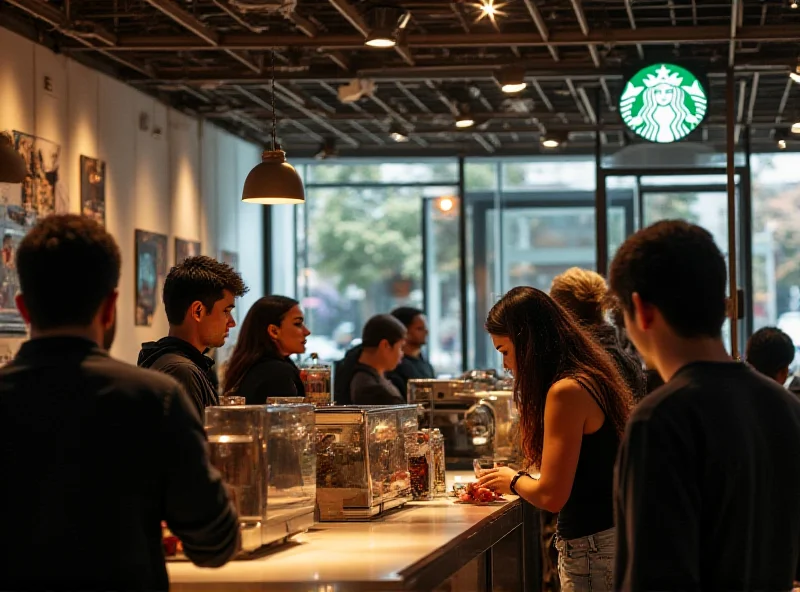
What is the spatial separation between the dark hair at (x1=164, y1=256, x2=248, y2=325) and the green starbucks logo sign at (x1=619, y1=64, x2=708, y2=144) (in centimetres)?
567

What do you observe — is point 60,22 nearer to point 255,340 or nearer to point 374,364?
point 374,364

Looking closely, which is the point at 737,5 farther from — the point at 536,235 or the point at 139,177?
the point at 536,235

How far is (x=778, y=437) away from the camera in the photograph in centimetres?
206

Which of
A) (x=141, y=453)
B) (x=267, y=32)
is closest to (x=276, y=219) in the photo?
(x=267, y=32)

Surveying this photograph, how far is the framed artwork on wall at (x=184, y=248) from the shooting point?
11.0 meters

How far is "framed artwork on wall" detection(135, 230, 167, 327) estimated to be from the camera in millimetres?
10047

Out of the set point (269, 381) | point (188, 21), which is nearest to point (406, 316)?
point (188, 21)

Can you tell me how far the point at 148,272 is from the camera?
10266mm

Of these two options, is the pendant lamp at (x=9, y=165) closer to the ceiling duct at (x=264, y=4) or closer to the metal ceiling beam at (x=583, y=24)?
the ceiling duct at (x=264, y=4)

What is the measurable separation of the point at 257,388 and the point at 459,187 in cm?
926

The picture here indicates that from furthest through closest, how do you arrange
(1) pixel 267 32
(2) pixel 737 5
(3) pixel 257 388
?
(1) pixel 267 32 → (2) pixel 737 5 → (3) pixel 257 388

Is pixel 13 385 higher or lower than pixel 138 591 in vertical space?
higher

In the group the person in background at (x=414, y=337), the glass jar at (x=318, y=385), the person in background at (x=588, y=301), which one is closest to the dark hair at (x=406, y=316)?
the person in background at (x=414, y=337)

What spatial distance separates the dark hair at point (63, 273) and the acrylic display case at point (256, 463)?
0.75m
